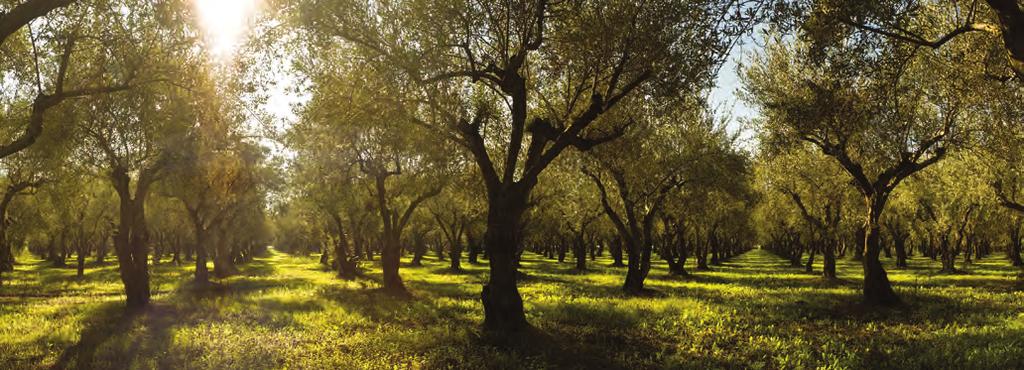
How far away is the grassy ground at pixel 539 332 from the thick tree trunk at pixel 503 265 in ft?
3.06

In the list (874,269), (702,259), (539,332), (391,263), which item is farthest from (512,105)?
(702,259)

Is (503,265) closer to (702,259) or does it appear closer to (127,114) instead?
(127,114)

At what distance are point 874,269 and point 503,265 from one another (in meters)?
17.2

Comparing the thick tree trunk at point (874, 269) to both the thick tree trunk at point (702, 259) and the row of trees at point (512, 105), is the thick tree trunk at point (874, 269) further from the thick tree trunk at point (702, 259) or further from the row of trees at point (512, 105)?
the thick tree trunk at point (702, 259)

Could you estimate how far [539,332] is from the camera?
16141mm

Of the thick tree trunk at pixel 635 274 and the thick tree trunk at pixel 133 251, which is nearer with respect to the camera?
the thick tree trunk at pixel 133 251

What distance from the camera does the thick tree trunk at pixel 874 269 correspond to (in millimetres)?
23094

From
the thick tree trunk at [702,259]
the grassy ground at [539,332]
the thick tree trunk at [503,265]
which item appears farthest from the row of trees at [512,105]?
the thick tree trunk at [702,259]

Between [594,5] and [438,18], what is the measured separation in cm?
450

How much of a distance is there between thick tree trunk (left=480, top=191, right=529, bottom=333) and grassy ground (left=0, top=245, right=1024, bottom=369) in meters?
0.93

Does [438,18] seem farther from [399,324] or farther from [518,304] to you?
[399,324]

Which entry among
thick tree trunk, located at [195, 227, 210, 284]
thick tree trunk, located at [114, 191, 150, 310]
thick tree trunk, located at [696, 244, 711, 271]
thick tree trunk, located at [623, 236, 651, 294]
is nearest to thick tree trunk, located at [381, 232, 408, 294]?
thick tree trunk, located at [114, 191, 150, 310]

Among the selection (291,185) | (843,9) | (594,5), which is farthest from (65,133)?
(843,9)

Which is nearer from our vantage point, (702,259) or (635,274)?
(635,274)
